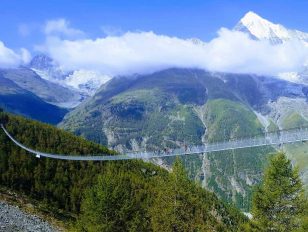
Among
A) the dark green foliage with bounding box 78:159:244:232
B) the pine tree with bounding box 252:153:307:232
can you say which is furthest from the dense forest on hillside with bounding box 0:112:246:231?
the pine tree with bounding box 252:153:307:232

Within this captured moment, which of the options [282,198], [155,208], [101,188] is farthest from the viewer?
[101,188]

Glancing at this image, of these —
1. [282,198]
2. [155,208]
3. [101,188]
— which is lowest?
[155,208]

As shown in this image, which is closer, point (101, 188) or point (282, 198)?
point (282, 198)

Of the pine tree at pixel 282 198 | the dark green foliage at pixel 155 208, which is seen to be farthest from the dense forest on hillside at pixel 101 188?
the pine tree at pixel 282 198

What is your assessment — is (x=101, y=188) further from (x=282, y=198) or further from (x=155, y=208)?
(x=282, y=198)

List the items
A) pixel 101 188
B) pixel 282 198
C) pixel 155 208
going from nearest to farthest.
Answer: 1. pixel 282 198
2. pixel 155 208
3. pixel 101 188

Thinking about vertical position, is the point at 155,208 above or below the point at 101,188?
below

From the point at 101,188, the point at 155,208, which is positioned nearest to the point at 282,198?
the point at 155,208
